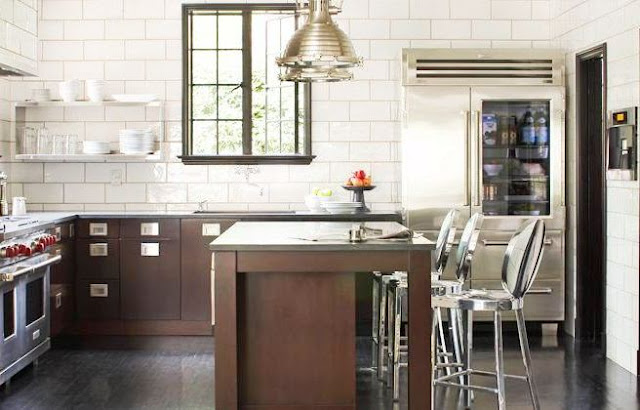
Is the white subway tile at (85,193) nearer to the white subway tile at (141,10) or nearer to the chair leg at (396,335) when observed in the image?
the white subway tile at (141,10)

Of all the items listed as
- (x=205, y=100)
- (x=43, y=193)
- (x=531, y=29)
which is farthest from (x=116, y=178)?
(x=531, y=29)

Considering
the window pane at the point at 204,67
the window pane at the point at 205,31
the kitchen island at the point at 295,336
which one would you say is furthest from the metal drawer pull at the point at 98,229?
the kitchen island at the point at 295,336

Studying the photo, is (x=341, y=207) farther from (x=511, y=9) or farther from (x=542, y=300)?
(x=511, y=9)

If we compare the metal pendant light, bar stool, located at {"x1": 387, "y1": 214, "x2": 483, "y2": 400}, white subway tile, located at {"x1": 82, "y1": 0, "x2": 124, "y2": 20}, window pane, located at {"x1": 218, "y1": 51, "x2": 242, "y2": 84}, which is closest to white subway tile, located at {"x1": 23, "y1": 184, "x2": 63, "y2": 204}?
white subway tile, located at {"x1": 82, "y1": 0, "x2": 124, "y2": 20}

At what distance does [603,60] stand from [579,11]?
0.73 m

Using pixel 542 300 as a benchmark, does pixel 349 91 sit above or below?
above

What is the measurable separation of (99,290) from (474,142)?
306 cm

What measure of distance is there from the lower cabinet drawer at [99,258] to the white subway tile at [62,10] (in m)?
1.93

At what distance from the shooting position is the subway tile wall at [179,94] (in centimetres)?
757

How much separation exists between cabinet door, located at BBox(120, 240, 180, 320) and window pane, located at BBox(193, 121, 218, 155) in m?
1.02

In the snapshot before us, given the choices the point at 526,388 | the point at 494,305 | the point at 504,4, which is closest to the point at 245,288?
the point at 494,305

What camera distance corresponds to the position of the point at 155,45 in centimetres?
757

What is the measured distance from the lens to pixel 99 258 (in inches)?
274

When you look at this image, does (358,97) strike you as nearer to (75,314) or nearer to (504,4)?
(504,4)
